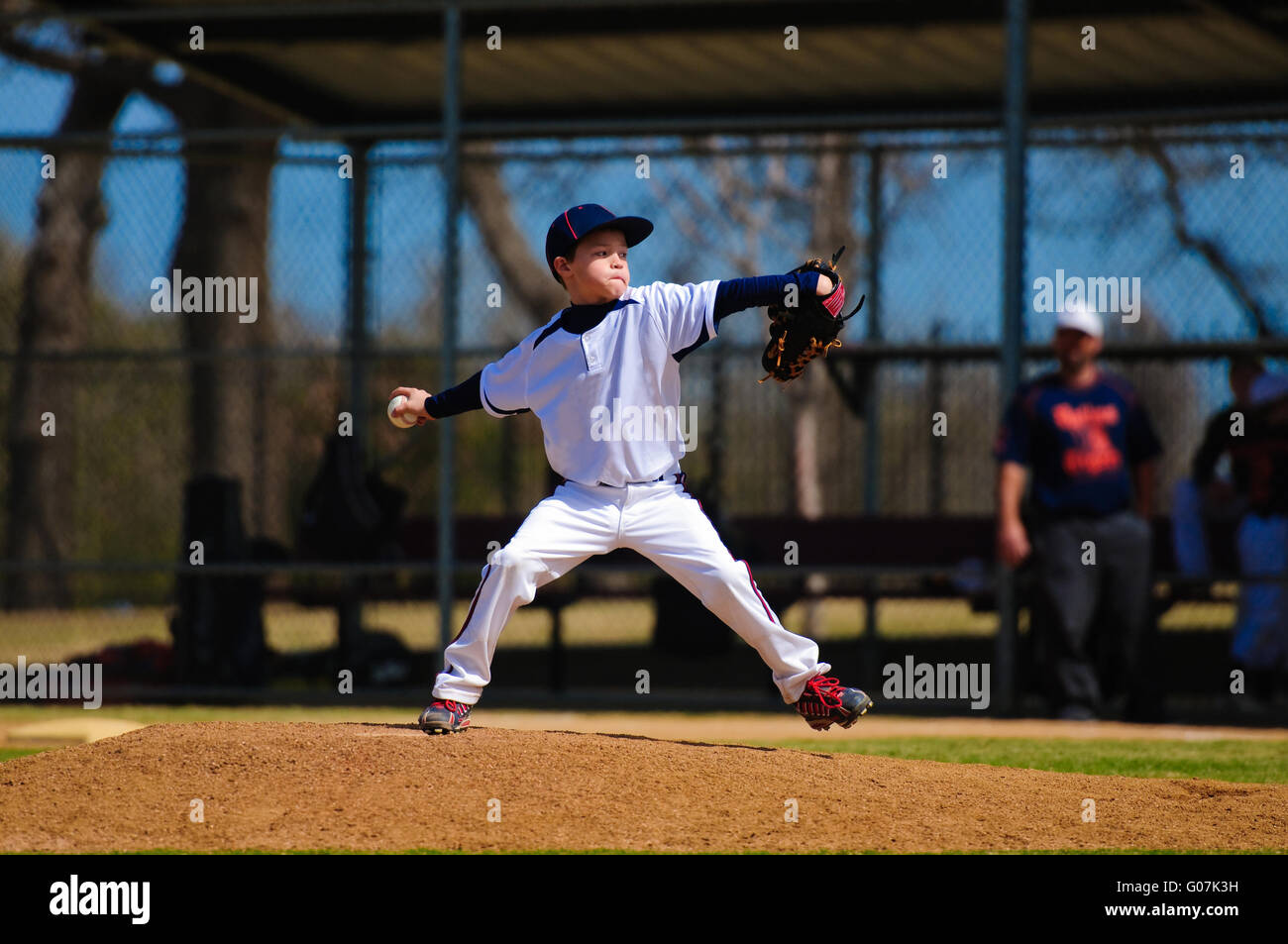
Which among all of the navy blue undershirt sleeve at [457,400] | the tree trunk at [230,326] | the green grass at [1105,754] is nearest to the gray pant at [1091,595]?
the green grass at [1105,754]

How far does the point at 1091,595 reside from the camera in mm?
7926

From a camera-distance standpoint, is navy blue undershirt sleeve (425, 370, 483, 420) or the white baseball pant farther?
navy blue undershirt sleeve (425, 370, 483, 420)

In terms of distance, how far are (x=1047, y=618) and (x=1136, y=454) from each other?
35.8 inches

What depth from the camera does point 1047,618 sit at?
802 centimetres

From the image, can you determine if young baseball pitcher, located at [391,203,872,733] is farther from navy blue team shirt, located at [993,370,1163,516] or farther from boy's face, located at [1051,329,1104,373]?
boy's face, located at [1051,329,1104,373]

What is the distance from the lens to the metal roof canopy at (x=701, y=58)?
9.81m

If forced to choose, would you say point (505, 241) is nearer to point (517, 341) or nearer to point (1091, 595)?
point (517, 341)

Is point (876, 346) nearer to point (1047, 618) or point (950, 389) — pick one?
point (1047, 618)

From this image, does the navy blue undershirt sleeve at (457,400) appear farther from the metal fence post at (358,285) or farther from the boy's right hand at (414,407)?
the metal fence post at (358,285)

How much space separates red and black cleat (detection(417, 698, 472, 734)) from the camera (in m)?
5.32

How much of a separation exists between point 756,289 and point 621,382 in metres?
0.53

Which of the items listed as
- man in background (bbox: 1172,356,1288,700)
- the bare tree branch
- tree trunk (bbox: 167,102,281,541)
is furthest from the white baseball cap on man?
tree trunk (bbox: 167,102,281,541)

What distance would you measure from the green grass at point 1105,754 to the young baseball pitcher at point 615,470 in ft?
4.37

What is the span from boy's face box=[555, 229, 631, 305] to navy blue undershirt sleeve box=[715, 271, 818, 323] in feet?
1.11
